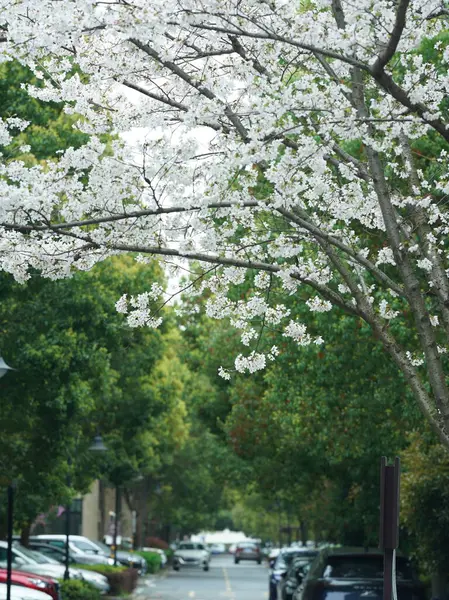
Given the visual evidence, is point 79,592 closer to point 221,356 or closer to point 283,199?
point 221,356

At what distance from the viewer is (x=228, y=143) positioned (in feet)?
30.7

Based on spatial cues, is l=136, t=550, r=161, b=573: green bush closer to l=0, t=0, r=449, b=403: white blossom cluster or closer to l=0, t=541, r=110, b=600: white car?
l=0, t=541, r=110, b=600: white car

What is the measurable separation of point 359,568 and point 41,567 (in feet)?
49.7

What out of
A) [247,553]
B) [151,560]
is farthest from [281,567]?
[247,553]

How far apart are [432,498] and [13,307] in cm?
776

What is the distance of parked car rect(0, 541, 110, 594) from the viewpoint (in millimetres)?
27216

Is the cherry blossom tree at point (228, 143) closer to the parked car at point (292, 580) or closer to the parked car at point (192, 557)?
the parked car at point (292, 580)

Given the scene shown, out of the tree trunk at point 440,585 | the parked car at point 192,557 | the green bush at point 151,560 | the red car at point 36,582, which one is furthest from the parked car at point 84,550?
the parked car at point 192,557

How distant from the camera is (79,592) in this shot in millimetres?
24797

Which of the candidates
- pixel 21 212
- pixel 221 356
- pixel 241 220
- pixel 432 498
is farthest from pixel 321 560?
pixel 221 356

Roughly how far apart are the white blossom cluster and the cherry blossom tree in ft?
0.05

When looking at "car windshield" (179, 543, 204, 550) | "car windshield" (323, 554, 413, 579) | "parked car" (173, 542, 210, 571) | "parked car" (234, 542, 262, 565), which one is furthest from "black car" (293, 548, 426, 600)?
"parked car" (234, 542, 262, 565)

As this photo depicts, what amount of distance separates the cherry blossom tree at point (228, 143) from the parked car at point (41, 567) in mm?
17257

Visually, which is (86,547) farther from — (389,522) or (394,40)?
(394,40)
